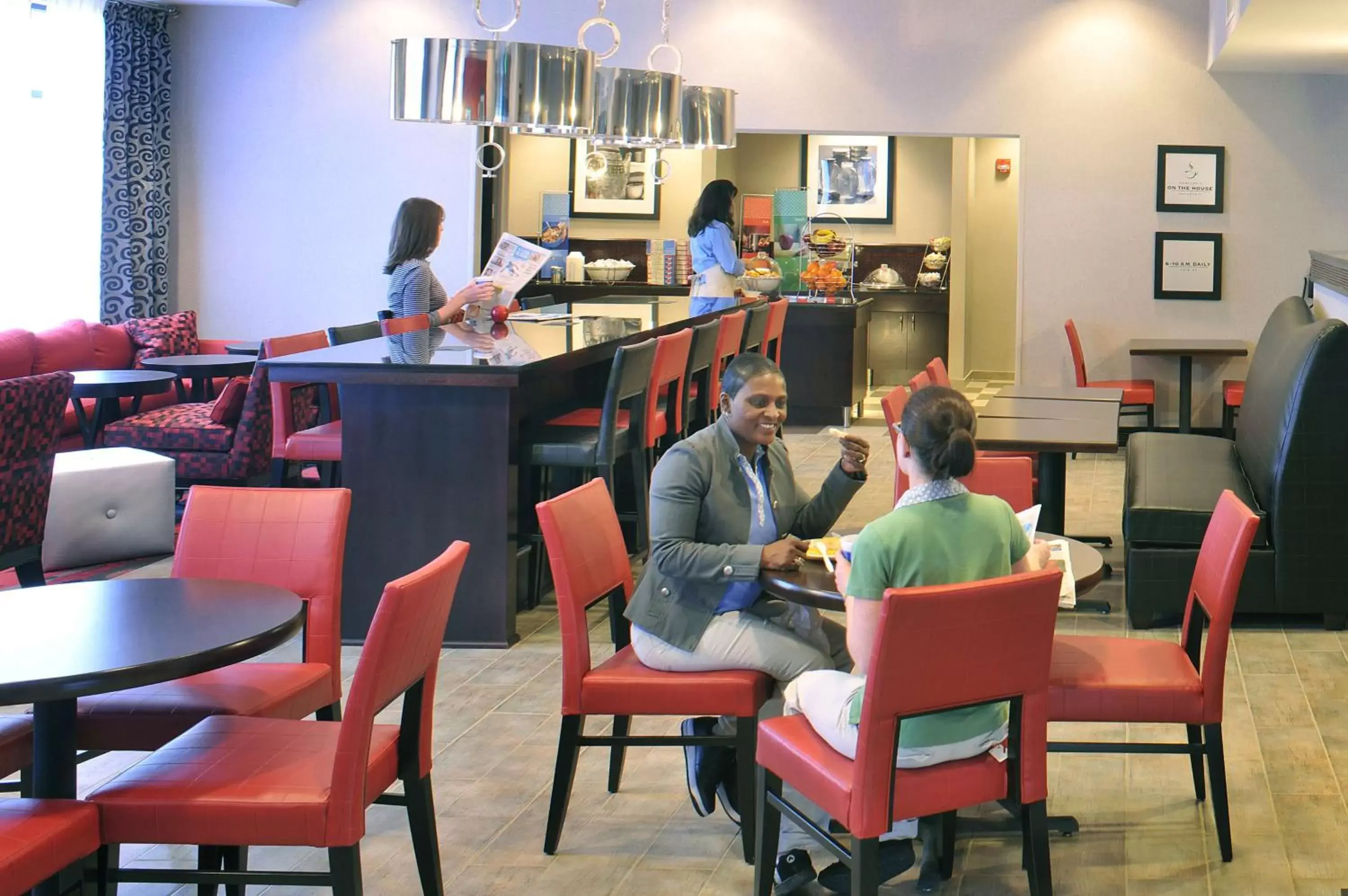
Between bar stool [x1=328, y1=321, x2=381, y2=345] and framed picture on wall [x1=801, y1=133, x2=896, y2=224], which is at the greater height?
framed picture on wall [x1=801, y1=133, x2=896, y2=224]

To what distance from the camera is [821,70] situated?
10.3 m

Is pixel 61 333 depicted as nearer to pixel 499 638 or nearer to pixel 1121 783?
pixel 499 638

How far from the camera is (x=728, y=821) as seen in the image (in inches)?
144

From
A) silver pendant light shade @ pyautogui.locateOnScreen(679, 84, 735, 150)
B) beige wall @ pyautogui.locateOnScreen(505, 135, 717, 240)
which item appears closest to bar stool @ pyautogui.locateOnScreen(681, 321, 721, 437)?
silver pendant light shade @ pyautogui.locateOnScreen(679, 84, 735, 150)

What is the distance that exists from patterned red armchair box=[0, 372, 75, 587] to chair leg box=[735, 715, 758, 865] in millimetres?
3207

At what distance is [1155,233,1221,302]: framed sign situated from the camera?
396 inches

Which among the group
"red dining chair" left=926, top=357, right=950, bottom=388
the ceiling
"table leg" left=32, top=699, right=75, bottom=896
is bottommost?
"table leg" left=32, top=699, right=75, bottom=896

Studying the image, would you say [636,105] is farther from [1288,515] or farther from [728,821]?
[728,821]

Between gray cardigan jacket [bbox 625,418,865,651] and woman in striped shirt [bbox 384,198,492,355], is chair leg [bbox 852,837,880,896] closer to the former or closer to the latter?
gray cardigan jacket [bbox 625,418,865,651]

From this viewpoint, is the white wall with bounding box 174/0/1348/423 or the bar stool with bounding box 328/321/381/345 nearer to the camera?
the bar stool with bounding box 328/321/381/345

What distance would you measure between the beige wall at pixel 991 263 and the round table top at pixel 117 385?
8.43 meters

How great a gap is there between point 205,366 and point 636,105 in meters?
3.05

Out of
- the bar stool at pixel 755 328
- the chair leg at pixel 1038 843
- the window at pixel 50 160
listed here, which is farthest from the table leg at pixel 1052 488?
the window at pixel 50 160

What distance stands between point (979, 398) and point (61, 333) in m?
7.27
